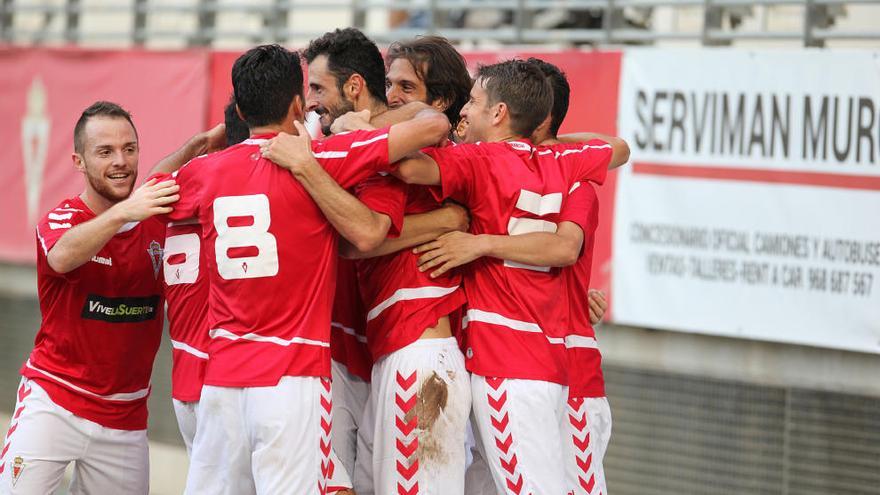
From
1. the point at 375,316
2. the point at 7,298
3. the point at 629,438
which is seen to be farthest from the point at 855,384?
the point at 7,298

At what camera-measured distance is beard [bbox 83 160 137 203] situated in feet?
16.7

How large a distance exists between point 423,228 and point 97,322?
1454mm

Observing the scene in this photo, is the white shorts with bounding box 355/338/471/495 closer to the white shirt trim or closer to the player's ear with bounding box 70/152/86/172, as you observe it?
the white shirt trim

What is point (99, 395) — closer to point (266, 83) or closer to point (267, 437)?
point (267, 437)

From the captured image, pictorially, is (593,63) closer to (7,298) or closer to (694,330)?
(694,330)

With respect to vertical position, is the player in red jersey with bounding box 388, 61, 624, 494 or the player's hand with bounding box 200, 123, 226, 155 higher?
the player's hand with bounding box 200, 123, 226, 155

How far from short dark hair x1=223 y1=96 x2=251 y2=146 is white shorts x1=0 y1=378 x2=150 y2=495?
1.33 metres

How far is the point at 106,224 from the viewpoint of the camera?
4.65m

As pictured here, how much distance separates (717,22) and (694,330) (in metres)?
2.30

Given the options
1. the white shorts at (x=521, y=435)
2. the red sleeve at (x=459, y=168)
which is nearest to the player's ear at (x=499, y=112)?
the red sleeve at (x=459, y=168)

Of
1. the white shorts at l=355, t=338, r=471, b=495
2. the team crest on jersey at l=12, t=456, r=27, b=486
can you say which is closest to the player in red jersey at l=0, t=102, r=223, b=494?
the team crest on jersey at l=12, t=456, r=27, b=486

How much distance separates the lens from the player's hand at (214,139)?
536 centimetres

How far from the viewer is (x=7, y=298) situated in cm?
1166

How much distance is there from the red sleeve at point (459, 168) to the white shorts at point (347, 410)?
1004mm
